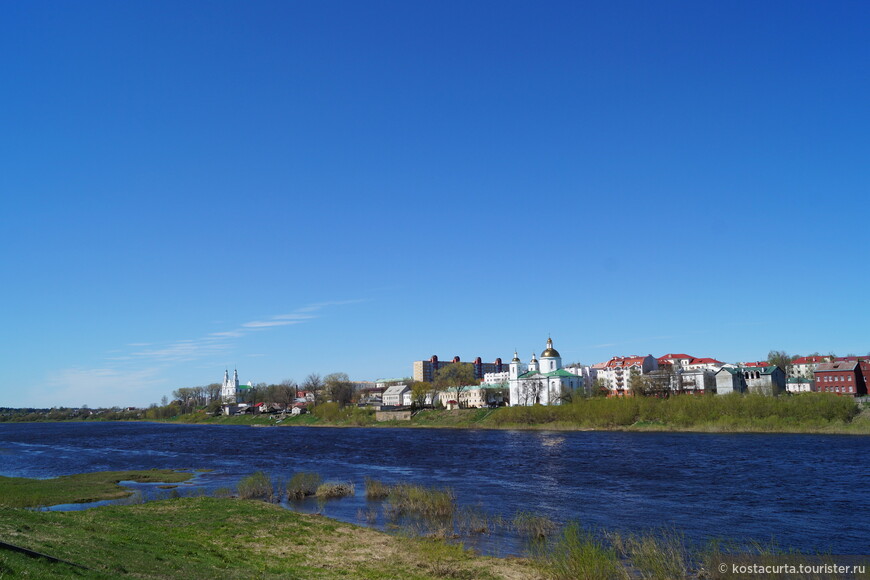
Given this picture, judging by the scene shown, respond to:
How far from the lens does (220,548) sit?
22.3 m

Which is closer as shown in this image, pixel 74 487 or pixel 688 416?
pixel 74 487

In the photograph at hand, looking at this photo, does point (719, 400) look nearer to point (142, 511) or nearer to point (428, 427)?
point (428, 427)

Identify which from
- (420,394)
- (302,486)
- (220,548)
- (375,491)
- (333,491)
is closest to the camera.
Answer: (220,548)

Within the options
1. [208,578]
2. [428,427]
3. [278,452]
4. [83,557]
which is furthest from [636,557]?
[428,427]

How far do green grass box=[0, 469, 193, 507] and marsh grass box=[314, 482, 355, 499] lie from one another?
1273cm

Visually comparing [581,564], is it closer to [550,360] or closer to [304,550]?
[304,550]

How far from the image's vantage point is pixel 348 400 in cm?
19900

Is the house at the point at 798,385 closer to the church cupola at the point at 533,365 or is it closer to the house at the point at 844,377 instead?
the house at the point at 844,377

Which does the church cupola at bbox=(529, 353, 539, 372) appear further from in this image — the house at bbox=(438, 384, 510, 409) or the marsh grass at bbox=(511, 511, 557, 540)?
the marsh grass at bbox=(511, 511, 557, 540)

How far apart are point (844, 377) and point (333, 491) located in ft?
427

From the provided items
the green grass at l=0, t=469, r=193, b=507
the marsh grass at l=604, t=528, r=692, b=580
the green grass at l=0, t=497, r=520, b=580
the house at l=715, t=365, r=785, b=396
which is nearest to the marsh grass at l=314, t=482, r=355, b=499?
the green grass at l=0, t=497, r=520, b=580

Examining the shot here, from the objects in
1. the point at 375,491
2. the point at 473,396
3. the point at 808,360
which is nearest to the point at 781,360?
the point at 808,360

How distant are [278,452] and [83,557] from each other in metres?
62.3

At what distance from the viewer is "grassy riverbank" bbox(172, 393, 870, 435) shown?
285 ft
